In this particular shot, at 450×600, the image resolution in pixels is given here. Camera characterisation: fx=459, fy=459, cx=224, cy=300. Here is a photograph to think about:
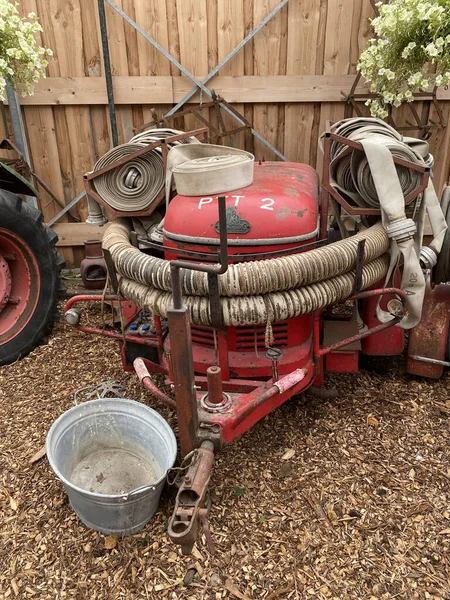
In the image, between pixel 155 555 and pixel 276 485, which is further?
pixel 276 485

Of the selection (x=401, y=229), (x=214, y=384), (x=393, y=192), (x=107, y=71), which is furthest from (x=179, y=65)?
(x=214, y=384)

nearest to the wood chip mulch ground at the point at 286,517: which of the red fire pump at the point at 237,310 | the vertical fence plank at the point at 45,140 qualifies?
the red fire pump at the point at 237,310

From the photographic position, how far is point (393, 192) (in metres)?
2.19

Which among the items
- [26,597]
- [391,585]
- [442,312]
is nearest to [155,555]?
[26,597]

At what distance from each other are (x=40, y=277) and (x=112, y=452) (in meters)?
1.47

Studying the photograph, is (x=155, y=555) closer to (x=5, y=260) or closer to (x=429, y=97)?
(x=5, y=260)

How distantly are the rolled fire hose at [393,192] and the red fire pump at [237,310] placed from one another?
0.33 feet

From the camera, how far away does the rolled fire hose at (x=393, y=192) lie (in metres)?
2.18

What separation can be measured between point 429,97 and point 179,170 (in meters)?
2.86

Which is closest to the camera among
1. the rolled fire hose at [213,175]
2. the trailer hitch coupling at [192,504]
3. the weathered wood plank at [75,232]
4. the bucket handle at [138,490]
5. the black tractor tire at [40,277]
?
the trailer hitch coupling at [192,504]

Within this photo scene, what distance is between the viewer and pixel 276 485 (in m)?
2.16

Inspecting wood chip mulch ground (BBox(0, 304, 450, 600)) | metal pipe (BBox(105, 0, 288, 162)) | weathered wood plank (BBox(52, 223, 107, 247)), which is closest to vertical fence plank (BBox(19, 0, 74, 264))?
weathered wood plank (BBox(52, 223, 107, 247))

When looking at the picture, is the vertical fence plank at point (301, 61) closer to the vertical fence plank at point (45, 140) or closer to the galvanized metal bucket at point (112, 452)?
the vertical fence plank at point (45, 140)

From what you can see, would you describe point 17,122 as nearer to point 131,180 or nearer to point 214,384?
point 131,180
